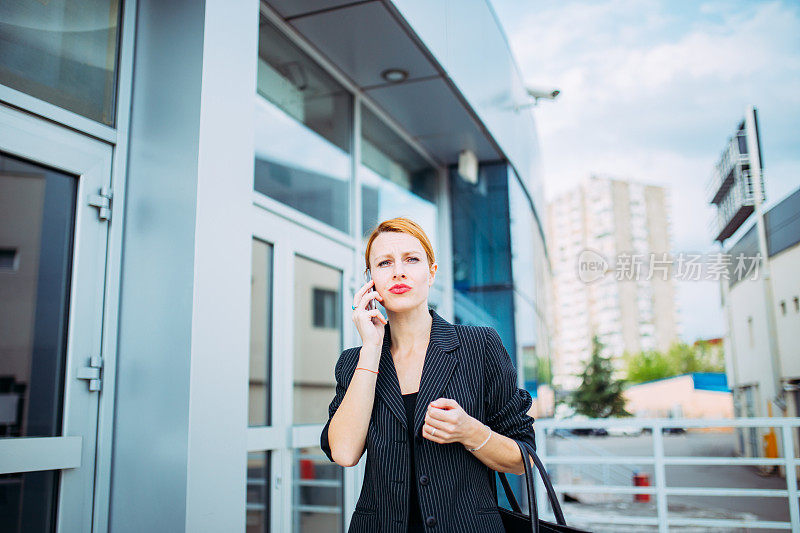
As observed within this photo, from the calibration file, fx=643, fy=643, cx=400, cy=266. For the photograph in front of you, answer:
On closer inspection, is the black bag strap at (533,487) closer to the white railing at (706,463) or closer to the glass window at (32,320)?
the glass window at (32,320)

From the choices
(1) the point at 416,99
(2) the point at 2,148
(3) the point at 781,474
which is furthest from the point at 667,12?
(2) the point at 2,148

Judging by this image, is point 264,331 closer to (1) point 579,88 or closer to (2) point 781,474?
(2) point 781,474

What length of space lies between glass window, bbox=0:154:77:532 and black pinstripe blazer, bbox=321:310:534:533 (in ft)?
4.05

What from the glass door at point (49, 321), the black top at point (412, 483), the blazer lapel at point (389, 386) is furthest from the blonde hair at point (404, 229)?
the glass door at point (49, 321)

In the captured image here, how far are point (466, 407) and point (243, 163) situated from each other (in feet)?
5.14

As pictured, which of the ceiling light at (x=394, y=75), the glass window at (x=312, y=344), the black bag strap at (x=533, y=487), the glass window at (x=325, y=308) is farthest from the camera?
the ceiling light at (x=394, y=75)

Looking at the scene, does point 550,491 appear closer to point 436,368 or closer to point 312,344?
point 436,368

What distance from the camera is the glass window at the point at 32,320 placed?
2141 millimetres

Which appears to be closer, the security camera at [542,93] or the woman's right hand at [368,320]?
the woman's right hand at [368,320]

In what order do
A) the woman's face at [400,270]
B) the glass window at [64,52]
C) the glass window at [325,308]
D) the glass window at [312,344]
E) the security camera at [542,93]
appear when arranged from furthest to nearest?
1. the security camera at [542,93]
2. the glass window at [325,308]
3. the glass window at [312,344]
4. the glass window at [64,52]
5. the woman's face at [400,270]

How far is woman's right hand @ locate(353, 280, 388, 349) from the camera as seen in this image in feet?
4.99

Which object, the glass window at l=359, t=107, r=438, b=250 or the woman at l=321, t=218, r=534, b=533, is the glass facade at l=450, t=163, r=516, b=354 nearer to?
the glass window at l=359, t=107, r=438, b=250

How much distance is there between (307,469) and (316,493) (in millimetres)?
210

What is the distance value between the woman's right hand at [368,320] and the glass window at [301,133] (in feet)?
7.26
